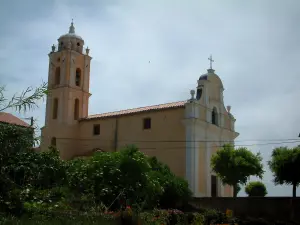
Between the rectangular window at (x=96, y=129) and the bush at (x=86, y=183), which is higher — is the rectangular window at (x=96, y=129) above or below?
above

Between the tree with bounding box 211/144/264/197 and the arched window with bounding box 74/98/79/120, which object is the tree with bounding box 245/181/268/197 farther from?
the arched window with bounding box 74/98/79/120

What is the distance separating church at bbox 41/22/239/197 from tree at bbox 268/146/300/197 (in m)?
6.19

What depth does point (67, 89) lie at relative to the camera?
35.2 meters

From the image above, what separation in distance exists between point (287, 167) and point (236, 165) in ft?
9.97

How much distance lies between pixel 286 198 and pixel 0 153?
17.7m

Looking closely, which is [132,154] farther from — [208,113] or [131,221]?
[208,113]

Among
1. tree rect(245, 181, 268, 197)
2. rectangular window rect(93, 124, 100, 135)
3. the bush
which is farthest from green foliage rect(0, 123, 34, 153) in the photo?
tree rect(245, 181, 268, 197)

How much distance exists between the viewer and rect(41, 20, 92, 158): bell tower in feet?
115

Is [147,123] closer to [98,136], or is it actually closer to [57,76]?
[98,136]

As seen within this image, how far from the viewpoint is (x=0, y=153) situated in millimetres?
7438

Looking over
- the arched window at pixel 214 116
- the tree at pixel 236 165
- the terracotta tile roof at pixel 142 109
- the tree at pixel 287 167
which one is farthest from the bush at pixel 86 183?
the arched window at pixel 214 116

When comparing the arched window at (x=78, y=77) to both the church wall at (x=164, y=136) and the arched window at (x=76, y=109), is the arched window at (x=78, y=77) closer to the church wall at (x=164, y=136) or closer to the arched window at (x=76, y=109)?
the arched window at (x=76, y=109)

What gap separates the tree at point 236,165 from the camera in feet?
84.7

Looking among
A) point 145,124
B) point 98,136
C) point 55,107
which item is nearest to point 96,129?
point 98,136
